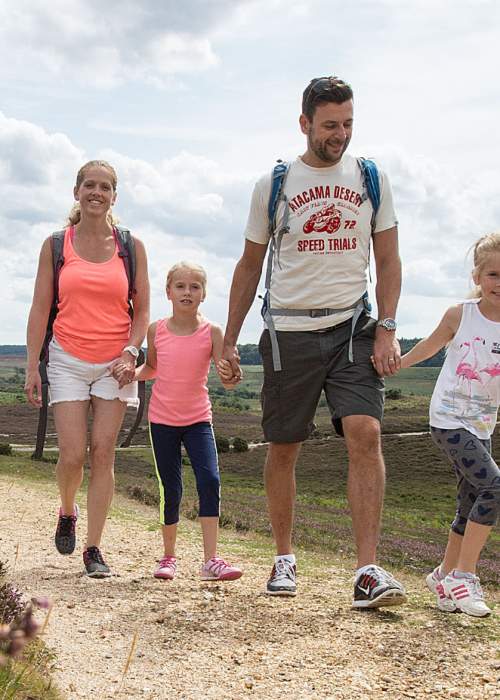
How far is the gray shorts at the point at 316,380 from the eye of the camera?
5.75m

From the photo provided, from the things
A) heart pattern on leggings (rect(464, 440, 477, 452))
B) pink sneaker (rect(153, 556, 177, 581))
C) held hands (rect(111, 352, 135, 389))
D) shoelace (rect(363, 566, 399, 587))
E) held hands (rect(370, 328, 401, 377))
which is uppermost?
held hands (rect(370, 328, 401, 377))

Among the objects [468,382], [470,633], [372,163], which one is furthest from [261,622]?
[372,163]

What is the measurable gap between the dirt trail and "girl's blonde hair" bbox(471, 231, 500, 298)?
7.40 ft

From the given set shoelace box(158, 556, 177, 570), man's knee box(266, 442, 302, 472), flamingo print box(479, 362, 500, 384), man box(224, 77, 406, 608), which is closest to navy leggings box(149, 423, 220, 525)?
shoelace box(158, 556, 177, 570)

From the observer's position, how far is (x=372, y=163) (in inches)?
236

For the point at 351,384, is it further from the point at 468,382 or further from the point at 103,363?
the point at 103,363

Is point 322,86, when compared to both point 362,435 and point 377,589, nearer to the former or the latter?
point 362,435

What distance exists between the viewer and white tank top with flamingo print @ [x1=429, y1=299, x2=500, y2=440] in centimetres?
580

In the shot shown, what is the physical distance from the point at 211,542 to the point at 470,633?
2216 mm

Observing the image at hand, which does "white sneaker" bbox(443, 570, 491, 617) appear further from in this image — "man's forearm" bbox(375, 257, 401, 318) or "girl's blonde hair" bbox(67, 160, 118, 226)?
"girl's blonde hair" bbox(67, 160, 118, 226)

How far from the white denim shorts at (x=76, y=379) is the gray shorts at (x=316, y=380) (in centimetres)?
123

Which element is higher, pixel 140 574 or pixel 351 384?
pixel 351 384

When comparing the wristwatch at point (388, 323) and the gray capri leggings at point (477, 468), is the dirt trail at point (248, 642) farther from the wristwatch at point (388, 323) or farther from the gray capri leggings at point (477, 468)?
the wristwatch at point (388, 323)

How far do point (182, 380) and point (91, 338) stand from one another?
2.55 feet
